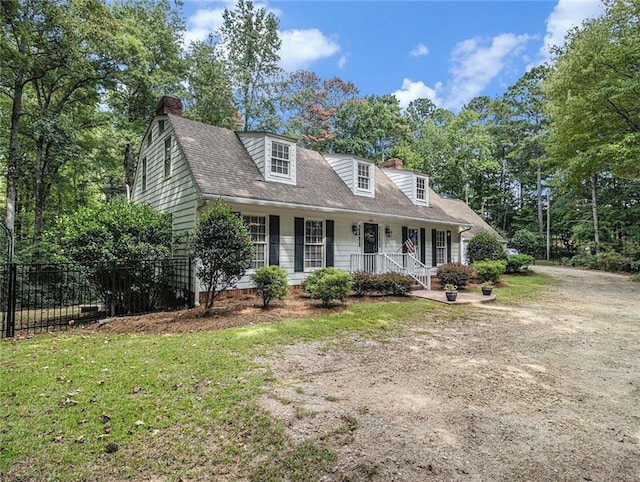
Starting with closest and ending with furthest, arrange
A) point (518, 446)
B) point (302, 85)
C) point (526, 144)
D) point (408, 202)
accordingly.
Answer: point (518, 446), point (408, 202), point (302, 85), point (526, 144)

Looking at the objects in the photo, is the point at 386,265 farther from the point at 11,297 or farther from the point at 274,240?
the point at 11,297

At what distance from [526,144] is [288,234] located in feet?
100

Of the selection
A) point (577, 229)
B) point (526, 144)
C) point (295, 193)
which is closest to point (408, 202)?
point (295, 193)

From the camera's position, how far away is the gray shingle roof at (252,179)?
382 inches

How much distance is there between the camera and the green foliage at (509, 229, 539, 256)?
30094 mm

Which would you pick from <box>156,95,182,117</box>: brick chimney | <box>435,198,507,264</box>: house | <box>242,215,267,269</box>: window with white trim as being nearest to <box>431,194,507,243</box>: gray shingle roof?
<box>435,198,507,264</box>: house

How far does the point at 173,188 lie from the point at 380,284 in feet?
24.8

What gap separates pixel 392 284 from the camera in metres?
10.6

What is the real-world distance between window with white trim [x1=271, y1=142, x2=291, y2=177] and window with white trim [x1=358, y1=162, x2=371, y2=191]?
12.3 ft

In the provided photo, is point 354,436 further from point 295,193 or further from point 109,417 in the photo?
point 295,193

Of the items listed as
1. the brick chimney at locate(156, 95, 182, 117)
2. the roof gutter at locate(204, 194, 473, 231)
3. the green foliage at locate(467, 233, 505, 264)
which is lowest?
the green foliage at locate(467, 233, 505, 264)

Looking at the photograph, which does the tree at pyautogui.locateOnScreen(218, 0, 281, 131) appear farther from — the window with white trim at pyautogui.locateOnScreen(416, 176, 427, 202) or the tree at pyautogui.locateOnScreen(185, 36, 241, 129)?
the window with white trim at pyautogui.locateOnScreen(416, 176, 427, 202)

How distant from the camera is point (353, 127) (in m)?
28.3

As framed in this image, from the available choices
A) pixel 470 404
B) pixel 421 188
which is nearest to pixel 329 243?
pixel 421 188
